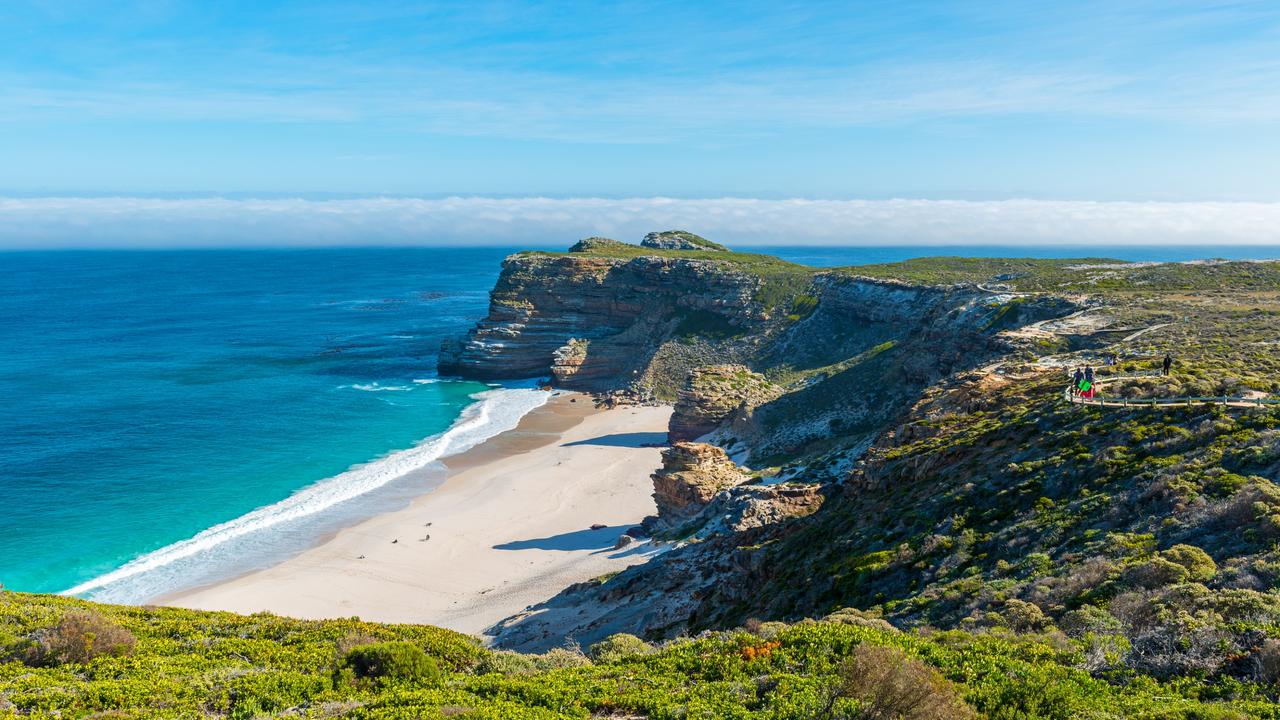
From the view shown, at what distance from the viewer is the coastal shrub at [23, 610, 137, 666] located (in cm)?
1473

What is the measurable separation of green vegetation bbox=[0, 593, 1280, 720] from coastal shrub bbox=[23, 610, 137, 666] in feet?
0.66

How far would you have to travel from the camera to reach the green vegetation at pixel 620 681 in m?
10.4

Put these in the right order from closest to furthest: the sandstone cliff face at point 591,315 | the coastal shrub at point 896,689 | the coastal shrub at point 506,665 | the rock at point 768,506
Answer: the coastal shrub at point 896,689 → the coastal shrub at point 506,665 → the rock at point 768,506 → the sandstone cliff face at point 591,315

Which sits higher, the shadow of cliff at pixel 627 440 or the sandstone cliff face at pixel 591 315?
the sandstone cliff face at pixel 591 315

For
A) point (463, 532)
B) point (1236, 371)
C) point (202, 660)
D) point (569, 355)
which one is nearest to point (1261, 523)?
point (1236, 371)

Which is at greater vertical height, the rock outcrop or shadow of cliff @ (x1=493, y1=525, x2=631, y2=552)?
the rock outcrop

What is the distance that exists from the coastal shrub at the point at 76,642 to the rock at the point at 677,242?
4353 inches

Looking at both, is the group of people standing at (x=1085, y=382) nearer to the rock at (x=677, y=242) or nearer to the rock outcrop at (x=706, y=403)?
the rock outcrop at (x=706, y=403)

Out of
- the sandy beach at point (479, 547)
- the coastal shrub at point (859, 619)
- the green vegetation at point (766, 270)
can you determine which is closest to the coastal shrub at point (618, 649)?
the coastal shrub at point (859, 619)

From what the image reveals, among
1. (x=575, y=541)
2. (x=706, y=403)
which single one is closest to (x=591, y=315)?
(x=706, y=403)

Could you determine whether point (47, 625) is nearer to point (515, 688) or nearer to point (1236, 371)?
point (515, 688)

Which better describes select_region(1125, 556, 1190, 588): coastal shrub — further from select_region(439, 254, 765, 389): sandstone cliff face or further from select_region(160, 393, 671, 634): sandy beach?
select_region(439, 254, 765, 389): sandstone cliff face

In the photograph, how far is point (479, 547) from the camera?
1526 inches

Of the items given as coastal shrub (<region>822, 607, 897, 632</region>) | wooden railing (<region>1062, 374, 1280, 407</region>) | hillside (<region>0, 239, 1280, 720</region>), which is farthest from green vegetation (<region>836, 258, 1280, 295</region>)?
coastal shrub (<region>822, 607, 897, 632</region>)
